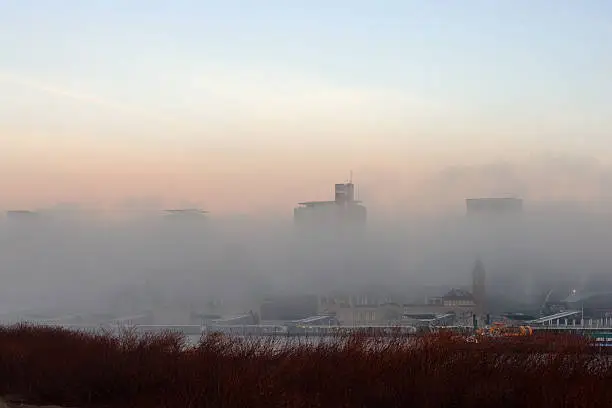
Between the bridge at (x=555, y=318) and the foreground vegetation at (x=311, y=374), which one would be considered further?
the bridge at (x=555, y=318)

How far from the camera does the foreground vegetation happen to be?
16.2 metres

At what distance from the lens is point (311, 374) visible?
63.2 ft

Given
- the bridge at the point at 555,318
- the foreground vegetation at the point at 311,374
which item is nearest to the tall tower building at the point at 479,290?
the bridge at the point at 555,318

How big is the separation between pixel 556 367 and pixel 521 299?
77.1m

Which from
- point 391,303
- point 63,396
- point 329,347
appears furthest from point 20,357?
point 391,303

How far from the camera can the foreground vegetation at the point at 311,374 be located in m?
16.2

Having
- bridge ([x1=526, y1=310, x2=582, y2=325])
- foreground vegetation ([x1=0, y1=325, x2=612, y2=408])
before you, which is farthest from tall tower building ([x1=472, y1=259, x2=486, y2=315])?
foreground vegetation ([x1=0, y1=325, x2=612, y2=408])

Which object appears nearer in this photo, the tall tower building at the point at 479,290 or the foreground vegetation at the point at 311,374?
the foreground vegetation at the point at 311,374

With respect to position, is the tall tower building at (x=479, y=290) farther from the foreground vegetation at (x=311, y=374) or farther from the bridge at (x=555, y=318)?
the foreground vegetation at (x=311, y=374)

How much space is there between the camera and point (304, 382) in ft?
60.7

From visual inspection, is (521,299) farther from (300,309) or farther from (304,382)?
(304,382)

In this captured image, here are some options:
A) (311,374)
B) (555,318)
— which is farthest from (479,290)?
(311,374)

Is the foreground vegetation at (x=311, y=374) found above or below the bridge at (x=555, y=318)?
above

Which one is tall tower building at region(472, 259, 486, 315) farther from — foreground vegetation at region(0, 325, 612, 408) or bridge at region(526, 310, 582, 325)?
foreground vegetation at region(0, 325, 612, 408)
